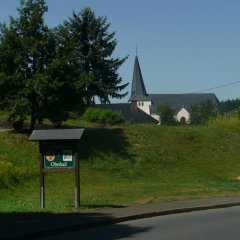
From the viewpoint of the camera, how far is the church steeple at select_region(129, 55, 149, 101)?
141625mm

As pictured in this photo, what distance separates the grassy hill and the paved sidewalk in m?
1.34

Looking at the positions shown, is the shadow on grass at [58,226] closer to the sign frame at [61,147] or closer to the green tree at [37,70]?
the sign frame at [61,147]

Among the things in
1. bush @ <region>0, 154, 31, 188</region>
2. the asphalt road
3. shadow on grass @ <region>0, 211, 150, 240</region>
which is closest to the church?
bush @ <region>0, 154, 31, 188</region>

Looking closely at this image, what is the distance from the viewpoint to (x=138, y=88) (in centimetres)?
14825

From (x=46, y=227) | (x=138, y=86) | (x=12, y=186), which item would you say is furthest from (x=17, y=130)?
(x=138, y=86)

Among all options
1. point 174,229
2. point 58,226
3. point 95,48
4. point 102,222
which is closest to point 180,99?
point 95,48

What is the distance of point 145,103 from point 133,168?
398ft

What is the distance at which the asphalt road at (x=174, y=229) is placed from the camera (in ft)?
40.1

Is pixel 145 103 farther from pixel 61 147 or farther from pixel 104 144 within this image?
pixel 61 147

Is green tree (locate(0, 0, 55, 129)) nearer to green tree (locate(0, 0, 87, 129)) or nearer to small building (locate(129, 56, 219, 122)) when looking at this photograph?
green tree (locate(0, 0, 87, 129))

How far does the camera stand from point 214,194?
22.0 m

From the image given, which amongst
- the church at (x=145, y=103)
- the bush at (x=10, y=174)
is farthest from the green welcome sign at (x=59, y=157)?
the church at (x=145, y=103)

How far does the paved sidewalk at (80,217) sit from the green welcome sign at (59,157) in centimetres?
174

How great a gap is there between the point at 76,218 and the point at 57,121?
59.3ft
